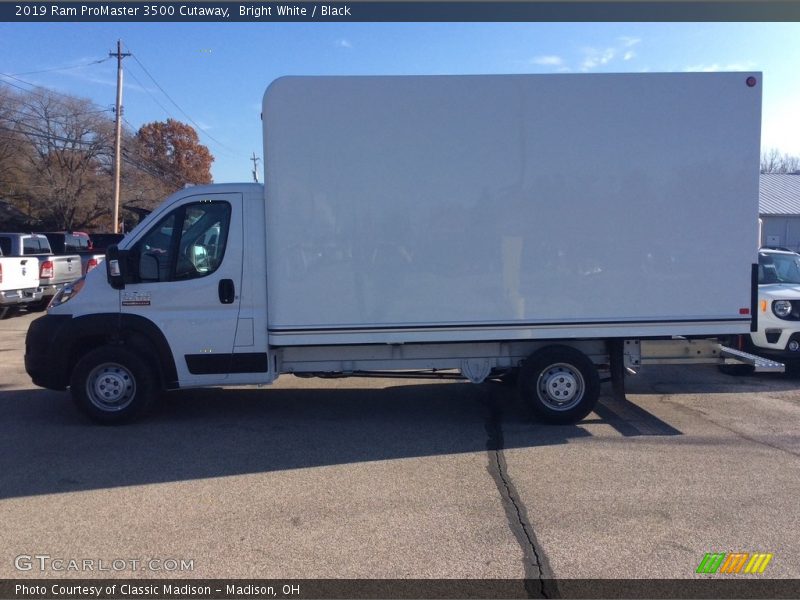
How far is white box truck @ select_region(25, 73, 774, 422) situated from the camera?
6367mm

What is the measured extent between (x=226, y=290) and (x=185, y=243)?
65cm

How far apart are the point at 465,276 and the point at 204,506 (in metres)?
3.20

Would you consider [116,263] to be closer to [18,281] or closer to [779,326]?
[779,326]

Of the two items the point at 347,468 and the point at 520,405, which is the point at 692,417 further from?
the point at 347,468

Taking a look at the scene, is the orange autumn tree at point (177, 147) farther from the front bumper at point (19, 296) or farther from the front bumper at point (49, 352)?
the front bumper at point (49, 352)

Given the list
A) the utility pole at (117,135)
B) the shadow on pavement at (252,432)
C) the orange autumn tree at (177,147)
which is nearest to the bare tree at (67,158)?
the utility pole at (117,135)

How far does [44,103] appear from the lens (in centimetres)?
3503

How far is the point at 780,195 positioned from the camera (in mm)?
35656

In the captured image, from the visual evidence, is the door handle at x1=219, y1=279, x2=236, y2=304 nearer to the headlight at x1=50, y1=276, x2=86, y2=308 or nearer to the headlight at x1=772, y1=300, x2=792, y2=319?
the headlight at x1=50, y1=276, x2=86, y2=308

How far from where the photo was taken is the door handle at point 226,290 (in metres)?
6.53

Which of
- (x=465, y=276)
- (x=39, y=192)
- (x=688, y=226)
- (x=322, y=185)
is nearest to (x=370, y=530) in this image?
(x=465, y=276)

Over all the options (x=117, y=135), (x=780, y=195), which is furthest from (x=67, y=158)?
(x=780, y=195)

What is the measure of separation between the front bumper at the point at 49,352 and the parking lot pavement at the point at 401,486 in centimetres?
53

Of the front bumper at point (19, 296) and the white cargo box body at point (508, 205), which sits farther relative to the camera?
the front bumper at point (19, 296)
